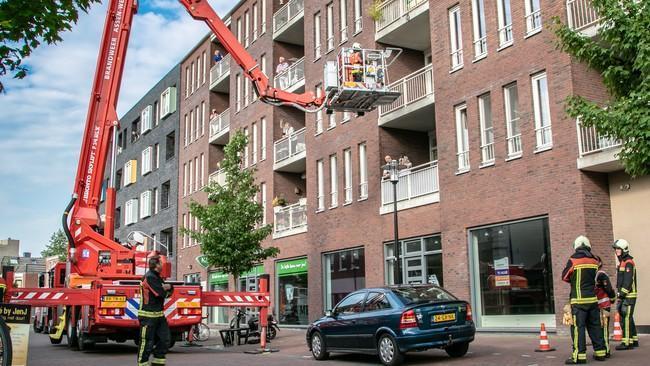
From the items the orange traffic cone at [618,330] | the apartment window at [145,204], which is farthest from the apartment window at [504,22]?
the apartment window at [145,204]

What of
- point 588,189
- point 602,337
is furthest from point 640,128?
point 588,189

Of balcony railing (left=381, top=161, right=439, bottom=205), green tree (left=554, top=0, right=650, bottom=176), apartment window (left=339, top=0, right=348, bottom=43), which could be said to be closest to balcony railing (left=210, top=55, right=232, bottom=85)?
apartment window (left=339, top=0, right=348, bottom=43)

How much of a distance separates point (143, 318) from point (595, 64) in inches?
318

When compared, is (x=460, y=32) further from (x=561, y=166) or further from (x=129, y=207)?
(x=129, y=207)

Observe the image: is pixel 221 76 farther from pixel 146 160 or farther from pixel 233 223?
pixel 233 223

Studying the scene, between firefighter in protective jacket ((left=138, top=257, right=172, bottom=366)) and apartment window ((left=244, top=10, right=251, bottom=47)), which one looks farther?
apartment window ((left=244, top=10, right=251, bottom=47))

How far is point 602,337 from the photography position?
11.3 m

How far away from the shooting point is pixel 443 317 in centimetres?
1271

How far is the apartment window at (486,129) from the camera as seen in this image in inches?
781

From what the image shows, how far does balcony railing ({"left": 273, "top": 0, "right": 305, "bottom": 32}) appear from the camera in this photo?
3125 cm

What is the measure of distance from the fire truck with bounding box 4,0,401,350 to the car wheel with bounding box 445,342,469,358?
535cm

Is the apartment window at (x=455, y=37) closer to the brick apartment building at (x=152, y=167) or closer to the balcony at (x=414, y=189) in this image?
the balcony at (x=414, y=189)

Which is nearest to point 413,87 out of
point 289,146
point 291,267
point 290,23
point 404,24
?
point 404,24

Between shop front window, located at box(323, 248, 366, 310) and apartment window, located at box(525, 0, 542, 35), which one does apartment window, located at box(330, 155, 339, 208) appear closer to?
shop front window, located at box(323, 248, 366, 310)
